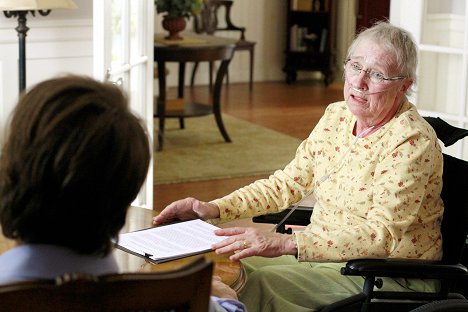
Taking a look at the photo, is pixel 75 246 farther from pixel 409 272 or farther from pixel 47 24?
pixel 47 24

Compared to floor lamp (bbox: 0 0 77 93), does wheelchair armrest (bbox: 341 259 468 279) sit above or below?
below

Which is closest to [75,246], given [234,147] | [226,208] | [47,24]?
[226,208]

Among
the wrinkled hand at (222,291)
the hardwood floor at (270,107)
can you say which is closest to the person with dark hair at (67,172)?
the wrinkled hand at (222,291)

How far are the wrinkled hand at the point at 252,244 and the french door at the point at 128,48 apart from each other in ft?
3.84

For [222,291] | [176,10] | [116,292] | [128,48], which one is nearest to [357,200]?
[222,291]

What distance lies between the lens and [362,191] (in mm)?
2453

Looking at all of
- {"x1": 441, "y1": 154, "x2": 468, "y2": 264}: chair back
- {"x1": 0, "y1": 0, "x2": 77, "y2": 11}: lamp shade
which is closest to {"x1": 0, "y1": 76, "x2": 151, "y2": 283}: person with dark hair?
{"x1": 441, "y1": 154, "x2": 468, "y2": 264}: chair back

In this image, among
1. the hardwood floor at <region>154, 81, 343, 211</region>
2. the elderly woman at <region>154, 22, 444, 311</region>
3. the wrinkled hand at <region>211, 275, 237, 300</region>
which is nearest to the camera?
the wrinkled hand at <region>211, 275, 237, 300</region>

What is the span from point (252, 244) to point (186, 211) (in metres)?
0.30

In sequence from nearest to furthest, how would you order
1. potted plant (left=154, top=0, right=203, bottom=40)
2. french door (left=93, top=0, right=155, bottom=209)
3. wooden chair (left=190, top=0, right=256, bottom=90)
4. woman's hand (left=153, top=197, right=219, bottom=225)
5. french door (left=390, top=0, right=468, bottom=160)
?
1. woman's hand (left=153, top=197, right=219, bottom=225)
2. french door (left=93, top=0, right=155, bottom=209)
3. french door (left=390, top=0, right=468, bottom=160)
4. potted plant (left=154, top=0, right=203, bottom=40)
5. wooden chair (left=190, top=0, right=256, bottom=90)

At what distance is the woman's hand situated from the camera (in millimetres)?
2424

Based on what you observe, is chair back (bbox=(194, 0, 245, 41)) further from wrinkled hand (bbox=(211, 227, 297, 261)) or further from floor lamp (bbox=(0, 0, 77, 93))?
wrinkled hand (bbox=(211, 227, 297, 261))

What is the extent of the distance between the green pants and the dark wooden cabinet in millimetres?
7491

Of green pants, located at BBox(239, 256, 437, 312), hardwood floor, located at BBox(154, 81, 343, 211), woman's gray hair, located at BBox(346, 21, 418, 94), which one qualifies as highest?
woman's gray hair, located at BBox(346, 21, 418, 94)
